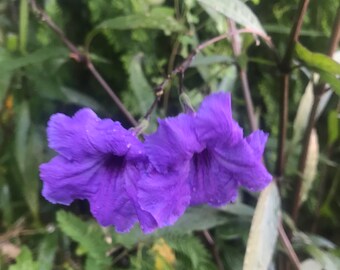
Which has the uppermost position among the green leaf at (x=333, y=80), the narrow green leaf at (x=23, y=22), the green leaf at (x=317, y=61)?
the narrow green leaf at (x=23, y=22)

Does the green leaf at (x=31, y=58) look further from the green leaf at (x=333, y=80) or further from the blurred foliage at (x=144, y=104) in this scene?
the green leaf at (x=333, y=80)

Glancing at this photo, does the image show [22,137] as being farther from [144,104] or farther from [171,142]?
[171,142]

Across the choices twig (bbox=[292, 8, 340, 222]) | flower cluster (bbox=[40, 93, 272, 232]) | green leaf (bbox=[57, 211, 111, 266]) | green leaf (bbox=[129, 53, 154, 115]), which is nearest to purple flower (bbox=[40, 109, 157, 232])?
flower cluster (bbox=[40, 93, 272, 232])

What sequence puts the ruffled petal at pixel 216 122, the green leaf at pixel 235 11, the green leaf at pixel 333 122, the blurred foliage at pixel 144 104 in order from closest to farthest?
the ruffled petal at pixel 216 122, the green leaf at pixel 235 11, the blurred foliage at pixel 144 104, the green leaf at pixel 333 122

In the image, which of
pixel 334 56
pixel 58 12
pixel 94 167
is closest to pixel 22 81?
pixel 58 12

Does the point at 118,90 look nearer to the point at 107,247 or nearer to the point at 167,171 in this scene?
the point at 107,247

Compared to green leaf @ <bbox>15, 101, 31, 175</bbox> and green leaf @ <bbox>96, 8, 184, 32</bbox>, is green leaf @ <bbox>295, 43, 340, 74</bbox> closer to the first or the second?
green leaf @ <bbox>96, 8, 184, 32</bbox>

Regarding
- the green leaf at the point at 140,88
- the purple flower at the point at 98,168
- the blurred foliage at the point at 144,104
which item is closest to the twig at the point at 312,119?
the blurred foliage at the point at 144,104
